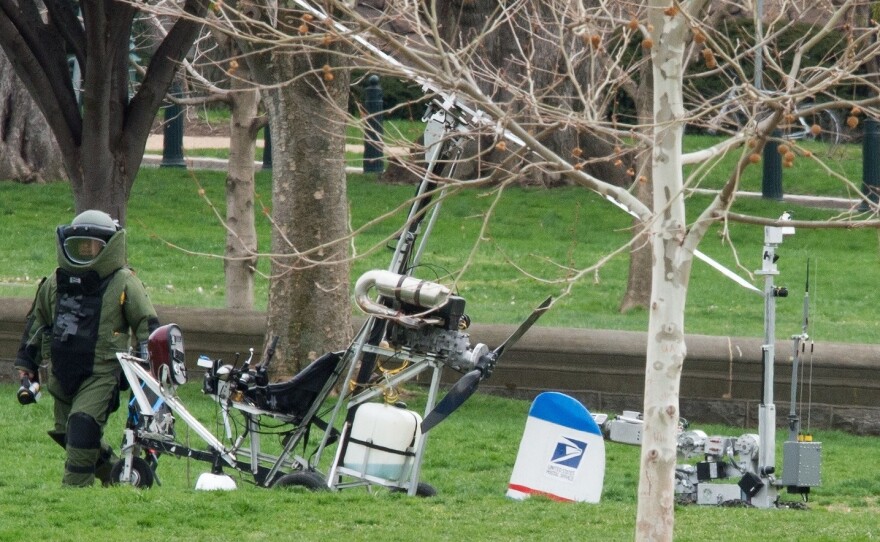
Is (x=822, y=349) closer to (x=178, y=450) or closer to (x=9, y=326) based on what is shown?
(x=178, y=450)

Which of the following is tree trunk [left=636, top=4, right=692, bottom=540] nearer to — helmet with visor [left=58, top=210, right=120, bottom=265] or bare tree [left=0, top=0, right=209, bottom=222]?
helmet with visor [left=58, top=210, right=120, bottom=265]

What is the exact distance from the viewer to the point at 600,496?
8992 millimetres

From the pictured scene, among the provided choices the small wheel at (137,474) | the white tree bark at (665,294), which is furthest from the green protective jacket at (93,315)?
the white tree bark at (665,294)

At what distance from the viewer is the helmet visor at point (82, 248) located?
27.6 ft

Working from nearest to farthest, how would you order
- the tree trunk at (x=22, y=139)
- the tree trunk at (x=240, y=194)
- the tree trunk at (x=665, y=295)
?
the tree trunk at (x=665, y=295) < the tree trunk at (x=240, y=194) < the tree trunk at (x=22, y=139)

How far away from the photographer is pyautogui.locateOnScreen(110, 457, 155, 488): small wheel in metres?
8.61

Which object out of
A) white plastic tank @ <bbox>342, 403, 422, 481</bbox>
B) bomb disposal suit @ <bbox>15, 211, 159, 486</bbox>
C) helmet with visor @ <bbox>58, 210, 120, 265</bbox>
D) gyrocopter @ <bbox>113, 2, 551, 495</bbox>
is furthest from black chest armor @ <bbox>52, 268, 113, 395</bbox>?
white plastic tank @ <bbox>342, 403, 422, 481</bbox>

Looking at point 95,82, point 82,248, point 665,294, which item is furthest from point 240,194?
point 665,294

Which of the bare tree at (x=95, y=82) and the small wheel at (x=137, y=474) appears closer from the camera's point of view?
the small wheel at (x=137, y=474)

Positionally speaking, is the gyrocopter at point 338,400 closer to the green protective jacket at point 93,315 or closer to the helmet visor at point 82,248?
the green protective jacket at point 93,315

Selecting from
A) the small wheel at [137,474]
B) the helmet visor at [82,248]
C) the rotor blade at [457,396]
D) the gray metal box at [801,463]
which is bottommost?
the small wheel at [137,474]

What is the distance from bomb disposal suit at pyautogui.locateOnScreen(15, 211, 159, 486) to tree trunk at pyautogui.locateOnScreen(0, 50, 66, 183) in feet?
55.1

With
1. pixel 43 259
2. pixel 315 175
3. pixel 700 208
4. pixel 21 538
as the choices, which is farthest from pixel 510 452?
pixel 700 208

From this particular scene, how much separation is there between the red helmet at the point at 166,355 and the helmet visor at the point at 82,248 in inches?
24.1
